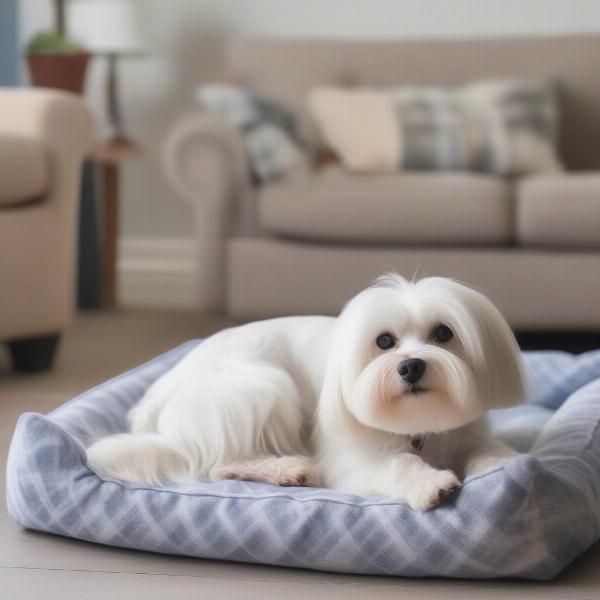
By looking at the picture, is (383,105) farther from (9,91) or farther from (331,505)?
(331,505)

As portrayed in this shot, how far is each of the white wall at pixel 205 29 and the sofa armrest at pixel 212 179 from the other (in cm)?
115

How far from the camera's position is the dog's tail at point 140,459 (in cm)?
181

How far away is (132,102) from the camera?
5.00 m

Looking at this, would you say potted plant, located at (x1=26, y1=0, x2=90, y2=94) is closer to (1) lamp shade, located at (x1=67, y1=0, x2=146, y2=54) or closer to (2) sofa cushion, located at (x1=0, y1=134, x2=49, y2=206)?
(1) lamp shade, located at (x1=67, y1=0, x2=146, y2=54)

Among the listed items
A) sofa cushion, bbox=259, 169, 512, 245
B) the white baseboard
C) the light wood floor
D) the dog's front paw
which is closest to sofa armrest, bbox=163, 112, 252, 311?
sofa cushion, bbox=259, 169, 512, 245

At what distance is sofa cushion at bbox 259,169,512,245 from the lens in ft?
11.8

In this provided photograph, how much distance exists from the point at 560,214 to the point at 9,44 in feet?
7.89

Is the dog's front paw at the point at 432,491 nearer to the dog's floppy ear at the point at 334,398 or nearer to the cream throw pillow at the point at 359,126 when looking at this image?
the dog's floppy ear at the point at 334,398

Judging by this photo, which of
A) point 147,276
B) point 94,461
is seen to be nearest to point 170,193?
point 147,276

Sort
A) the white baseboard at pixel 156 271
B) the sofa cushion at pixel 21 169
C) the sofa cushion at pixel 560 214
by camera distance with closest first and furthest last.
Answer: the sofa cushion at pixel 21 169 → the sofa cushion at pixel 560 214 → the white baseboard at pixel 156 271

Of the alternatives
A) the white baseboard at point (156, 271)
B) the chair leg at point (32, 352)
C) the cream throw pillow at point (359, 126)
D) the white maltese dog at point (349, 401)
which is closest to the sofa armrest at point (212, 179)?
the cream throw pillow at point (359, 126)

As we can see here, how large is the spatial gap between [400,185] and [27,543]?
214cm

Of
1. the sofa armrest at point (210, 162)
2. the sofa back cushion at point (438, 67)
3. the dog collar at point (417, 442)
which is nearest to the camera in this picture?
the dog collar at point (417, 442)

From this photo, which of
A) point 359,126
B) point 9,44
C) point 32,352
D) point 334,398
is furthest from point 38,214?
point 9,44
